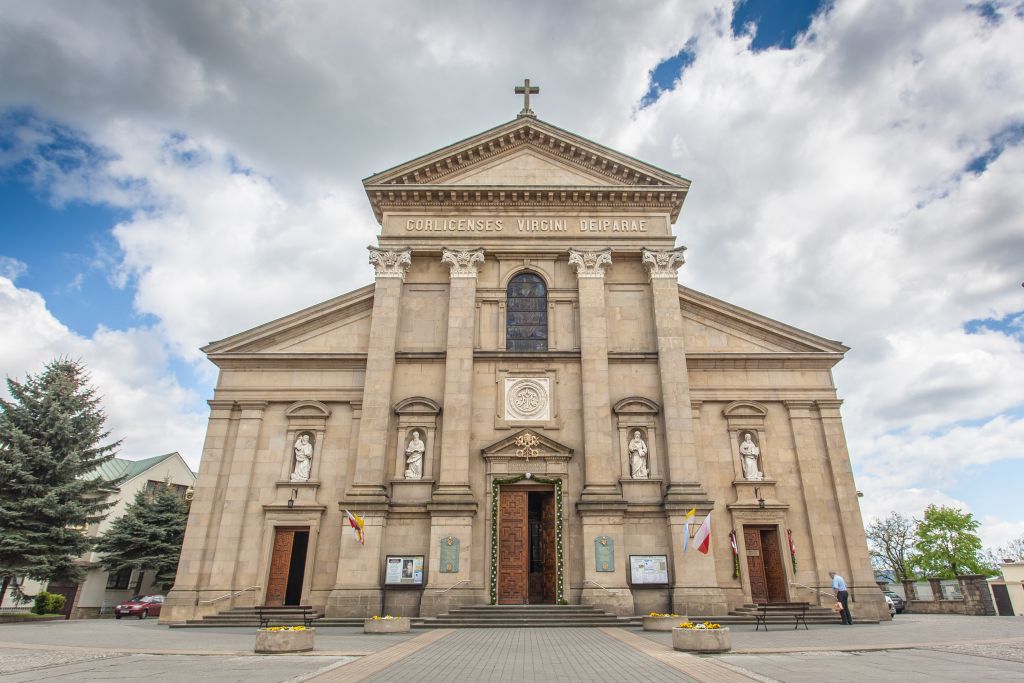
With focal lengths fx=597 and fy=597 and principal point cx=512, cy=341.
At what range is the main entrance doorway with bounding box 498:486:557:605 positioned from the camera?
68.3 feet

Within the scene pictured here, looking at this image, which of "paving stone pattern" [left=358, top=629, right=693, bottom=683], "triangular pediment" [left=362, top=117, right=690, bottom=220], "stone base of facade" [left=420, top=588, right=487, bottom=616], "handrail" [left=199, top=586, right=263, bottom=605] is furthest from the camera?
"triangular pediment" [left=362, top=117, right=690, bottom=220]

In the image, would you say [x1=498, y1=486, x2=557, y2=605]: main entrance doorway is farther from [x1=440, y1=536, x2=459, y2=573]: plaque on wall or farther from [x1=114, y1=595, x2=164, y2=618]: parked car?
[x1=114, y1=595, x2=164, y2=618]: parked car

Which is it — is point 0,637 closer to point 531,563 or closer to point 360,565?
point 360,565

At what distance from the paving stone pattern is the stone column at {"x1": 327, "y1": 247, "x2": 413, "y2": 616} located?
19.5 feet

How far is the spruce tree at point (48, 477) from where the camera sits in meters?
22.7

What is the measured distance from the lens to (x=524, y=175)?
86.8 feet

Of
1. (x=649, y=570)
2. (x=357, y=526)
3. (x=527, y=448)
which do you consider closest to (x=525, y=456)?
(x=527, y=448)

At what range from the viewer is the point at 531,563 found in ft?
71.7

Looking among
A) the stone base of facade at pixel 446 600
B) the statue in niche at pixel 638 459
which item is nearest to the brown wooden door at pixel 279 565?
the stone base of facade at pixel 446 600

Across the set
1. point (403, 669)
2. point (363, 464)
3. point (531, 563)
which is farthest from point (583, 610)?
point (403, 669)

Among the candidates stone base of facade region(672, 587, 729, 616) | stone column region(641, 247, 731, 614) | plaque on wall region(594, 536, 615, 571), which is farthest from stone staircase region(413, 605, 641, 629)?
stone column region(641, 247, 731, 614)

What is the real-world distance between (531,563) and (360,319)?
11869 millimetres

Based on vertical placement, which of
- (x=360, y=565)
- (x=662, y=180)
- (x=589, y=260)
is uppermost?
(x=662, y=180)

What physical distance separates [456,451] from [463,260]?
26.2 feet
